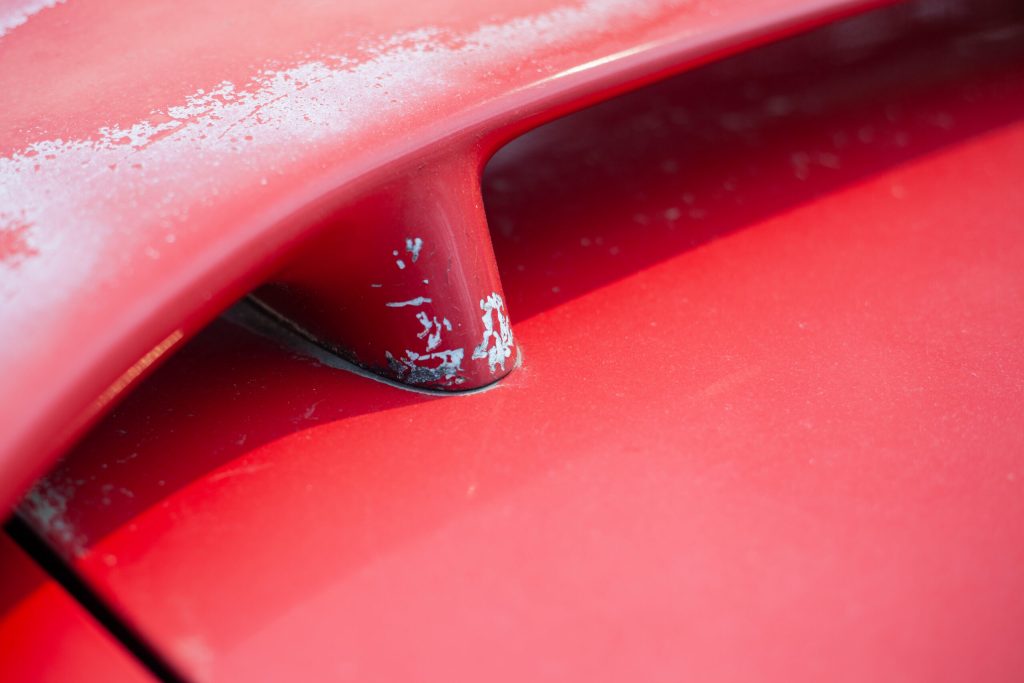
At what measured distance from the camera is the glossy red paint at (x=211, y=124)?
0.51m

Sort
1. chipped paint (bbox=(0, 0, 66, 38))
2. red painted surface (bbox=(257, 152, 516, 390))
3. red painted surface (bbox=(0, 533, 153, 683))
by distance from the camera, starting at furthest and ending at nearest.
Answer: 1. chipped paint (bbox=(0, 0, 66, 38))
2. red painted surface (bbox=(257, 152, 516, 390))
3. red painted surface (bbox=(0, 533, 153, 683))

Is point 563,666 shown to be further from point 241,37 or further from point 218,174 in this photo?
point 241,37

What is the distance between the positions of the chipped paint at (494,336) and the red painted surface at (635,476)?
26 mm

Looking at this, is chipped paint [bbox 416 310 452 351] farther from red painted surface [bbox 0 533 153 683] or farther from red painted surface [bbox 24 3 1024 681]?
red painted surface [bbox 0 533 153 683]

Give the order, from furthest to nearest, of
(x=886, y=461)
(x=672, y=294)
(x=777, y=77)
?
(x=777, y=77)
(x=672, y=294)
(x=886, y=461)

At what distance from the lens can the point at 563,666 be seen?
49 centimetres

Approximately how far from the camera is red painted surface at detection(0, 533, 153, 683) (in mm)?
478

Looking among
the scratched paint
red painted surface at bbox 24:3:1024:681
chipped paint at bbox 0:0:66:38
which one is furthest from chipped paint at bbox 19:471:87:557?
chipped paint at bbox 0:0:66:38

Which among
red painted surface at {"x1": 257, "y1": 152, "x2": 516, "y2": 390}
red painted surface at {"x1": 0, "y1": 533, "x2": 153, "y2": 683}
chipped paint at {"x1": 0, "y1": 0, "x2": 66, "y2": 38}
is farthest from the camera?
chipped paint at {"x1": 0, "y1": 0, "x2": 66, "y2": 38}

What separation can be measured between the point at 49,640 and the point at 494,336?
361 mm

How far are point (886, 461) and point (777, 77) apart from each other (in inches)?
28.9

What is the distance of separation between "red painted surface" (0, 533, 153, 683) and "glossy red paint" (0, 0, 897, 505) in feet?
0.25

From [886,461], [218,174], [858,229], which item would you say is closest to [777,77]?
[858,229]

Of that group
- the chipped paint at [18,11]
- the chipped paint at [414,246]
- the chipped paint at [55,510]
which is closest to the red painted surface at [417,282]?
the chipped paint at [414,246]
